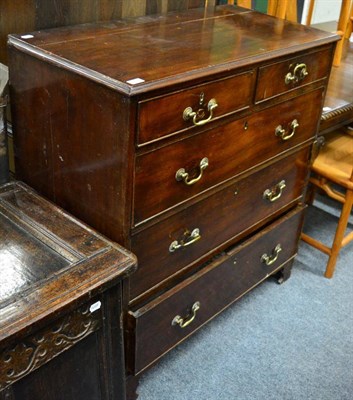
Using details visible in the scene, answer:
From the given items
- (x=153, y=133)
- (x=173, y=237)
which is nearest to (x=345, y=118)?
(x=173, y=237)

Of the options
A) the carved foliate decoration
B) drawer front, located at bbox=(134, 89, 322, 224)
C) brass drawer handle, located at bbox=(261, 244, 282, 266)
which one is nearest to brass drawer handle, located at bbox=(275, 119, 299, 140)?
drawer front, located at bbox=(134, 89, 322, 224)

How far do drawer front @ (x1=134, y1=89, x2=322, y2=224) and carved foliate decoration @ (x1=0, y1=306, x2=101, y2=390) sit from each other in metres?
0.29

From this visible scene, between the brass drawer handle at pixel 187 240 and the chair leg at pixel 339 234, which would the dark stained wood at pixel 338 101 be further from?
the brass drawer handle at pixel 187 240

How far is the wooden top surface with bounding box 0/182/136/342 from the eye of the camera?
1075 mm

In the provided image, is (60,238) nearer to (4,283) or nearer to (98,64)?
(4,283)

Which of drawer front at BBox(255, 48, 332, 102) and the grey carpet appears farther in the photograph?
the grey carpet

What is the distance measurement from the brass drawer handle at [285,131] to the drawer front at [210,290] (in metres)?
0.35

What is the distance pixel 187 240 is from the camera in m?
1.58

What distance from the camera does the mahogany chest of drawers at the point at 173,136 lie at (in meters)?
1.28

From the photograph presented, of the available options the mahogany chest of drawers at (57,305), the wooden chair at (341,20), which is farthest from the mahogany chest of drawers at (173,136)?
the wooden chair at (341,20)

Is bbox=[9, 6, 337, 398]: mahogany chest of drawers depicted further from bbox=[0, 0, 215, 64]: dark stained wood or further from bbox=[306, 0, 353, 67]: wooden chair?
bbox=[306, 0, 353, 67]: wooden chair

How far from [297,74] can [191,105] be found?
484 millimetres

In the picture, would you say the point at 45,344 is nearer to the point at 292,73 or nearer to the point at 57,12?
the point at 57,12

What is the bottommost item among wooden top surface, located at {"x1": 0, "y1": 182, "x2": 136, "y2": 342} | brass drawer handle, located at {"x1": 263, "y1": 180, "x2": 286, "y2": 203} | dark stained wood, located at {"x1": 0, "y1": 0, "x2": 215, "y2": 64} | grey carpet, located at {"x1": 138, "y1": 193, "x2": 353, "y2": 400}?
grey carpet, located at {"x1": 138, "y1": 193, "x2": 353, "y2": 400}
